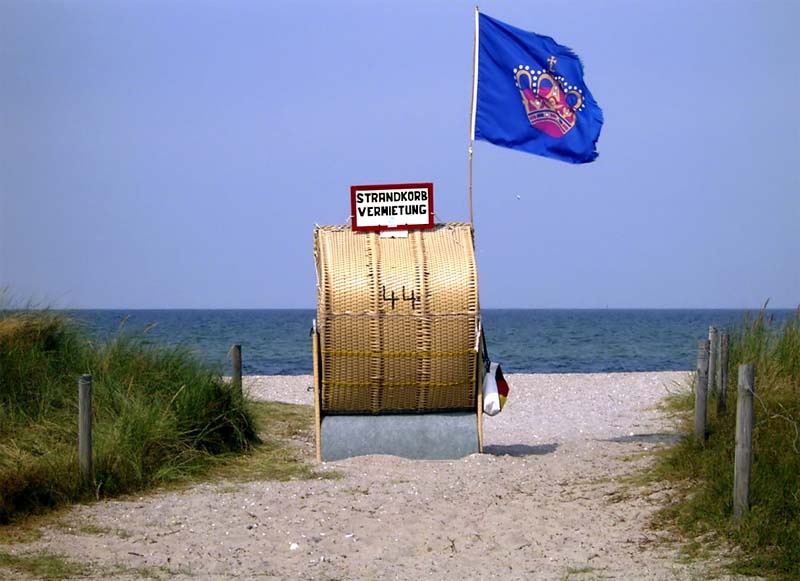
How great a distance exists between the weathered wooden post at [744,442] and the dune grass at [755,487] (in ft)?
0.32

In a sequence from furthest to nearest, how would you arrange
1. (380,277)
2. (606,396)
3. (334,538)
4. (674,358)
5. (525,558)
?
(674,358)
(606,396)
(380,277)
(334,538)
(525,558)

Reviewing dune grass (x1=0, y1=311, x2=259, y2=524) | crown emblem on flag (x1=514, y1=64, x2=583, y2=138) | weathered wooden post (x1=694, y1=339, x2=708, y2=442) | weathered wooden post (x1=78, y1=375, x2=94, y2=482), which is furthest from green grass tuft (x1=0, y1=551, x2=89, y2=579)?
crown emblem on flag (x1=514, y1=64, x2=583, y2=138)

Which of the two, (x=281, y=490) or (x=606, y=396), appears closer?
(x=281, y=490)

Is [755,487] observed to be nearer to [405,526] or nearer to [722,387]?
[405,526]

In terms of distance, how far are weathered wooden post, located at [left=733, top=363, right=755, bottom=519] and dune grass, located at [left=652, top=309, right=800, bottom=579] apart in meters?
0.10

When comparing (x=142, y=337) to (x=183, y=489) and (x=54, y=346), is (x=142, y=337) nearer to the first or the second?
(x=54, y=346)

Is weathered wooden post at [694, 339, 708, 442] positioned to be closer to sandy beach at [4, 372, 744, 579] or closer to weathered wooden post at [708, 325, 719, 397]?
sandy beach at [4, 372, 744, 579]

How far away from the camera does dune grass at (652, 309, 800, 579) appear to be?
756 cm

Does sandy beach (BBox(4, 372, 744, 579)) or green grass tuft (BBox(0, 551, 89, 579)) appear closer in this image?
green grass tuft (BBox(0, 551, 89, 579))

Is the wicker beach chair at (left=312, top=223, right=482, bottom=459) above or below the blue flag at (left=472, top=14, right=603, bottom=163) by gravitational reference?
below

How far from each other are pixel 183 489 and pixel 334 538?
2286mm

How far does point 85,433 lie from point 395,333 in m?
3.42

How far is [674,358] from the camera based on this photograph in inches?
1570

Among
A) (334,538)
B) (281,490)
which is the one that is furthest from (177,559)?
(281,490)
